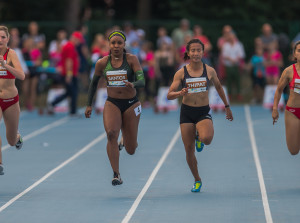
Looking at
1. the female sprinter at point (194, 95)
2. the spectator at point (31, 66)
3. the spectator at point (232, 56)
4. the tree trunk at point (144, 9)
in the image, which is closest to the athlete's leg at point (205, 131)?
the female sprinter at point (194, 95)

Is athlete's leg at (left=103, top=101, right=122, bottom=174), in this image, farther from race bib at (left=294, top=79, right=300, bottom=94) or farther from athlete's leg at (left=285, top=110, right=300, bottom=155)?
race bib at (left=294, top=79, right=300, bottom=94)

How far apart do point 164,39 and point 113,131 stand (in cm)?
1446

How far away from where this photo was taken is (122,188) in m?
11.6

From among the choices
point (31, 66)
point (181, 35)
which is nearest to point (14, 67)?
point (31, 66)

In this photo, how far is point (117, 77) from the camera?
36.3 ft

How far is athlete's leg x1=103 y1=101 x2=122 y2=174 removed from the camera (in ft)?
36.1

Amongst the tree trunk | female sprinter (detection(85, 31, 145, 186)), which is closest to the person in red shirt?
female sprinter (detection(85, 31, 145, 186))

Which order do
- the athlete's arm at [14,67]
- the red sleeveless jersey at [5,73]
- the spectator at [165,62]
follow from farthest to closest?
the spectator at [165,62]
the red sleeveless jersey at [5,73]
the athlete's arm at [14,67]

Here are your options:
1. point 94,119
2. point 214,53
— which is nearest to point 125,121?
point 94,119

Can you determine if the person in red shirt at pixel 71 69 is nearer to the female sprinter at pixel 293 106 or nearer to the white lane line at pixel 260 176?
the white lane line at pixel 260 176

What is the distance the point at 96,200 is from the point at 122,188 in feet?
3.32

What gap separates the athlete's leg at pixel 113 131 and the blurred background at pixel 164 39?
987 cm

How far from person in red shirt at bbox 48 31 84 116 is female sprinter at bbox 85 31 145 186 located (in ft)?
34.4

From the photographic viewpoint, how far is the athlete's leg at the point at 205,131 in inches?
419
